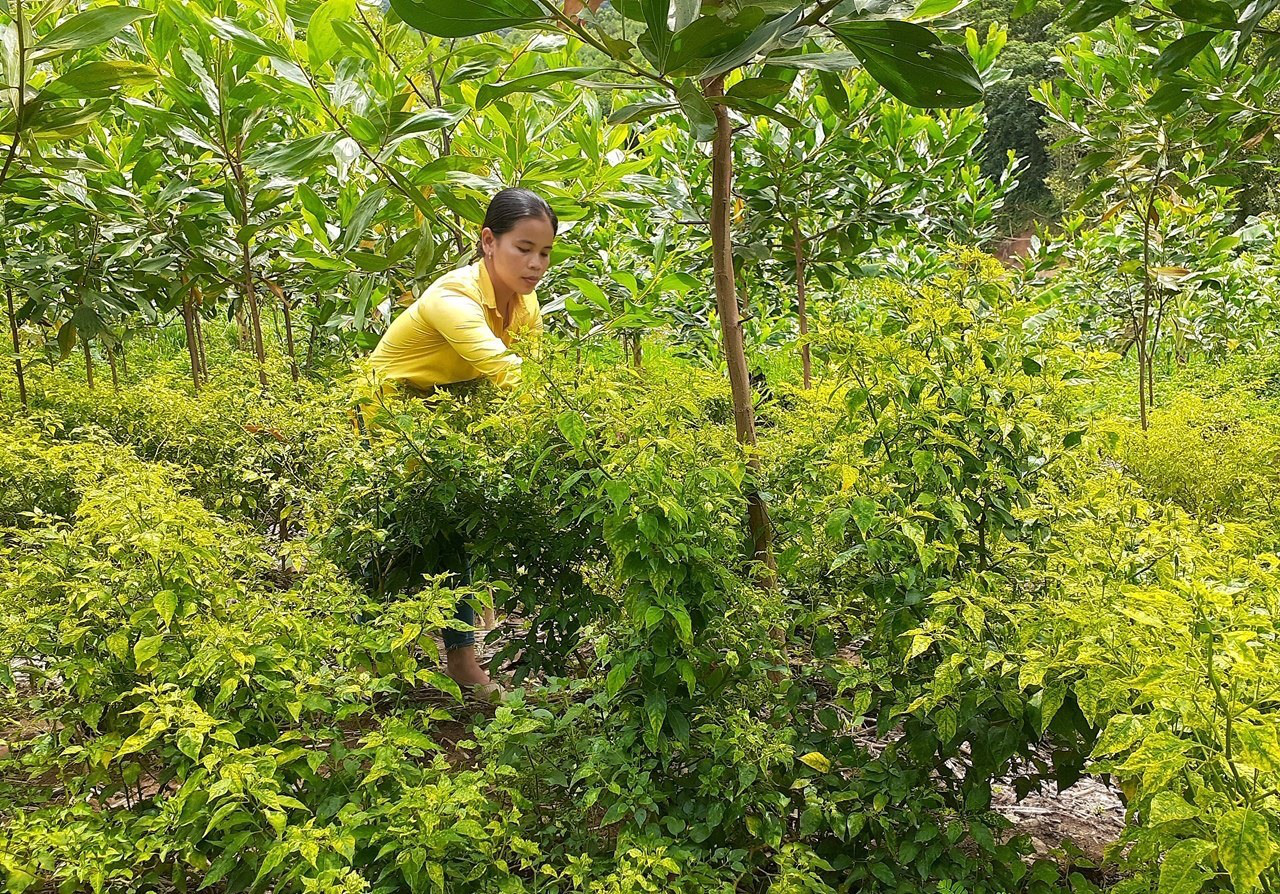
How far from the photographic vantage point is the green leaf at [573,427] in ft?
4.91

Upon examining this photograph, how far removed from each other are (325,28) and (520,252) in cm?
69

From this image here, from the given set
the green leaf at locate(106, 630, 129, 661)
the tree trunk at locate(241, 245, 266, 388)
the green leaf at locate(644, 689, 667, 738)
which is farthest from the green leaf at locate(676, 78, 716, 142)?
the tree trunk at locate(241, 245, 266, 388)

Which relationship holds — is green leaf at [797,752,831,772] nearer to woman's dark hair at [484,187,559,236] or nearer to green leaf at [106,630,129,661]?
green leaf at [106,630,129,661]

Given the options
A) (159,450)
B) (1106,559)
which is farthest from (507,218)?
(159,450)

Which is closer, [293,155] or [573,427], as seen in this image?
[573,427]

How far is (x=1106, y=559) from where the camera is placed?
1274mm

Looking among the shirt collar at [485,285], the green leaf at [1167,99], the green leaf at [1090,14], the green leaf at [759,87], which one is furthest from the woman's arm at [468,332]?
the green leaf at [1167,99]

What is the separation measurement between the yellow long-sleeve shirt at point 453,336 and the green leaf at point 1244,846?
160 cm

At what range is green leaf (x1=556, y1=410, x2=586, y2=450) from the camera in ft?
4.91

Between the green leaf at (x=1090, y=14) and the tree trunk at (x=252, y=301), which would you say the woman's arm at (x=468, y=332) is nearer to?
the tree trunk at (x=252, y=301)

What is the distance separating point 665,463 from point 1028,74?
26.4m

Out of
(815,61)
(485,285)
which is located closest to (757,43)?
Result: (815,61)

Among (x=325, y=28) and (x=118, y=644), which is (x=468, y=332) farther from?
(x=118, y=644)

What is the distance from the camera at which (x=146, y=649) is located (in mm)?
1425
